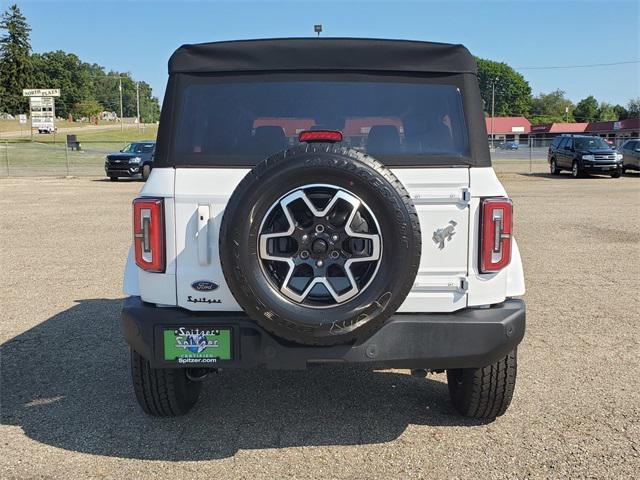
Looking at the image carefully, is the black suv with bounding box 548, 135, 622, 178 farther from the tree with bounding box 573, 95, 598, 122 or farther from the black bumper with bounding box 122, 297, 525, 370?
the tree with bounding box 573, 95, 598, 122

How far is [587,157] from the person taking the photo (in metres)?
26.5

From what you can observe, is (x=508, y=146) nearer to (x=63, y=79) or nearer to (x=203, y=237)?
(x=203, y=237)

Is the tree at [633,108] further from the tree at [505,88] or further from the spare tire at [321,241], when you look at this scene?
the spare tire at [321,241]

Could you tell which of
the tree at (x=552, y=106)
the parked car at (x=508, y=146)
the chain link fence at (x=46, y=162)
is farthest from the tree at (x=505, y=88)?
the chain link fence at (x=46, y=162)

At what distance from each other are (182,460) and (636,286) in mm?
5939

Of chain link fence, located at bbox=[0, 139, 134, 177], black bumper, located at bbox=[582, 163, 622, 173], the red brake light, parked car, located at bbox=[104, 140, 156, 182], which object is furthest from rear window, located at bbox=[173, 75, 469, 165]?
chain link fence, located at bbox=[0, 139, 134, 177]

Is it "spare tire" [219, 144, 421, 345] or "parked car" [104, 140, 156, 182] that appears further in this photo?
"parked car" [104, 140, 156, 182]

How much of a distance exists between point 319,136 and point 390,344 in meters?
1.08

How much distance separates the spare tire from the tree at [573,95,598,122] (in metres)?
169

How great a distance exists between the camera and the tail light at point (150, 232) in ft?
11.2

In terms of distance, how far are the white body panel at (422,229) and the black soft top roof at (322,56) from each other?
1.81ft

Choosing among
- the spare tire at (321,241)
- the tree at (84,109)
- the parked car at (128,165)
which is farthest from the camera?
the tree at (84,109)

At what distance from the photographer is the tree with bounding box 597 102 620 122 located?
151125 mm

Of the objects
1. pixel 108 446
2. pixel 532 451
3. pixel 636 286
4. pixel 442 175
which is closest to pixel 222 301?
pixel 108 446
